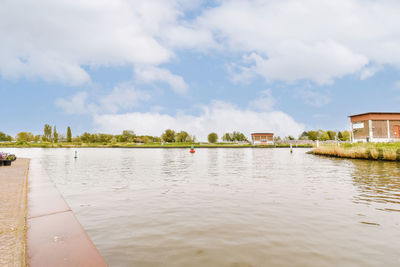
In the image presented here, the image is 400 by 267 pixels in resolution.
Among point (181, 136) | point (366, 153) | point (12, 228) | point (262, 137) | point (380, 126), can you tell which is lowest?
point (12, 228)

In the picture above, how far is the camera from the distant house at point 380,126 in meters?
50.9

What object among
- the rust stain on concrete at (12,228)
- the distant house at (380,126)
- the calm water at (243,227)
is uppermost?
the distant house at (380,126)

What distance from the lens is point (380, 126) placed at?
51.0 metres

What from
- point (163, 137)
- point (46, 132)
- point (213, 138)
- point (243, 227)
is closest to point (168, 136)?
point (163, 137)

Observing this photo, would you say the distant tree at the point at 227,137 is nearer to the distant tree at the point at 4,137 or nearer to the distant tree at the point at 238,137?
the distant tree at the point at 238,137

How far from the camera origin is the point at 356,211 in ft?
24.4

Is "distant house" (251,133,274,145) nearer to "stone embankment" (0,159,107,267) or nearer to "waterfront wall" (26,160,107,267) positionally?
"stone embankment" (0,159,107,267)

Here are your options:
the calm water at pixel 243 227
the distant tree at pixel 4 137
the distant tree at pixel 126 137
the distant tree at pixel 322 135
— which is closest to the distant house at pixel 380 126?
the calm water at pixel 243 227

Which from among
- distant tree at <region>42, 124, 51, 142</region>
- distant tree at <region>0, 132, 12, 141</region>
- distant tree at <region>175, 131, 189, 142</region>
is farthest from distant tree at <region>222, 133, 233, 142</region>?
distant tree at <region>0, 132, 12, 141</region>

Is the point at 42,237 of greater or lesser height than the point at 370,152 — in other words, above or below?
below

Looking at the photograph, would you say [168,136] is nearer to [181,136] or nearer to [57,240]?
[181,136]

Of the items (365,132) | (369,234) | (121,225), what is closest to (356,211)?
(369,234)

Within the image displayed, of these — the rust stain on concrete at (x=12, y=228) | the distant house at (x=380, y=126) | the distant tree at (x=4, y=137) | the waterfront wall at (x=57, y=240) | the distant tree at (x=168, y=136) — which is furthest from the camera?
the distant tree at (x=4, y=137)

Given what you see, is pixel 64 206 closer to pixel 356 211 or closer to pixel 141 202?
pixel 141 202
